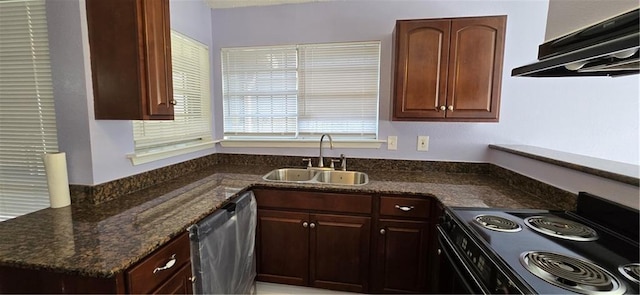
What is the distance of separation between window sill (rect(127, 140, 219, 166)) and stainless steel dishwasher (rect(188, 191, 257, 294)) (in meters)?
0.67

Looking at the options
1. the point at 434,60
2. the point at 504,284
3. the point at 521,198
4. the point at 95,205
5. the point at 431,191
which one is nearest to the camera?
the point at 504,284

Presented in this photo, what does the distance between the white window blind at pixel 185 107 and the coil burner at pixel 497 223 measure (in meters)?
2.06

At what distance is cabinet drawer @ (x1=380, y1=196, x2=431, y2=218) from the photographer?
1885 mm

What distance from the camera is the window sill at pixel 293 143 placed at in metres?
2.53

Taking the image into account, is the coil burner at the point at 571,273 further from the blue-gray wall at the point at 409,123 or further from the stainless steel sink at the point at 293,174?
the stainless steel sink at the point at 293,174

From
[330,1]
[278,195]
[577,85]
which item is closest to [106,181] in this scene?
[278,195]

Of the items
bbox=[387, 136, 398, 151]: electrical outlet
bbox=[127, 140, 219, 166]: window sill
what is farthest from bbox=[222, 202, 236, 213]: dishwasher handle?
bbox=[387, 136, 398, 151]: electrical outlet

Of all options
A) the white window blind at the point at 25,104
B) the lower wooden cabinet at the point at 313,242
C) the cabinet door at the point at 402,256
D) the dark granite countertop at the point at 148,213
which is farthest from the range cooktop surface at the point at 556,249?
the white window blind at the point at 25,104

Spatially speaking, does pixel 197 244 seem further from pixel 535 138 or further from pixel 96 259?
pixel 535 138

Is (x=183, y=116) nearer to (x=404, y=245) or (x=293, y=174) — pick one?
(x=293, y=174)

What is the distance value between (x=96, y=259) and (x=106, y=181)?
785mm

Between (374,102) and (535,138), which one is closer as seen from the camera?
(535,138)

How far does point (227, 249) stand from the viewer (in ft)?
5.45

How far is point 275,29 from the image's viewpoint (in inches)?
102
